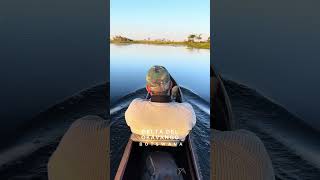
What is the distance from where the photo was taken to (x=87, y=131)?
162 cm

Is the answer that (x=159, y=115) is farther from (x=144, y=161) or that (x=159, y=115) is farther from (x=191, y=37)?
(x=191, y=37)

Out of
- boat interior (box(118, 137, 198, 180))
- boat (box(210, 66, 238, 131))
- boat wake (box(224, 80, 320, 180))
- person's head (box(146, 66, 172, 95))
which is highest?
A: person's head (box(146, 66, 172, 95))

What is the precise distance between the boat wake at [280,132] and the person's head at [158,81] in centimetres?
179

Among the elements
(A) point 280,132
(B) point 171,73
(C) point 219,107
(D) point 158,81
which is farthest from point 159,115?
(A) point 280,132

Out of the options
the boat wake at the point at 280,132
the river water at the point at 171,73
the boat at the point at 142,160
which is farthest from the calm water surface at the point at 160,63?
the boat at the point at 142,160

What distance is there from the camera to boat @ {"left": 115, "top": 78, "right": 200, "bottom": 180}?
1.27 meters

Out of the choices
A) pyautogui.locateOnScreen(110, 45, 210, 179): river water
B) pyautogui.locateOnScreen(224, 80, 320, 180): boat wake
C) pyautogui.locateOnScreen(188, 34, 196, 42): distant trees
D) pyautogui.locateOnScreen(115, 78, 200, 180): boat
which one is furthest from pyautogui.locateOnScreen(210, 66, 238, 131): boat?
pyautogui.locateOnScreen(224, 80, 320, 180): boat wake

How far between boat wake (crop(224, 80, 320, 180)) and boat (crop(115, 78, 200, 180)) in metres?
1.55

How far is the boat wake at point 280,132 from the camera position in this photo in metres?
2.78

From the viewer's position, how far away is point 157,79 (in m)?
1.17

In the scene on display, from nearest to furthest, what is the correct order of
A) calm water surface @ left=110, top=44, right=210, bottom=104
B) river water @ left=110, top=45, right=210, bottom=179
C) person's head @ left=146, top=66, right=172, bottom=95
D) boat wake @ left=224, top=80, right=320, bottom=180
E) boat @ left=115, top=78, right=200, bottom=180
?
1. person's head @ left=146, top=66, right=172, bottom=95
2. boat @ left=115, top=78, right=200, bottom=180
3. river water @ left=110, top=45, right=210, bottom=179
4. calm water surface @ left=110, top=44, right=210, bottom=104
5. boat wake @ left=224, top=80, right=320, bottom=180

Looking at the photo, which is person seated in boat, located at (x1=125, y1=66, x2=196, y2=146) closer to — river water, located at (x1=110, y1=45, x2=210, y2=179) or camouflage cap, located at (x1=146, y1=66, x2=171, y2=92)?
camouflage cap, located at (x1=146, y1=66, x2=171, y2=92)

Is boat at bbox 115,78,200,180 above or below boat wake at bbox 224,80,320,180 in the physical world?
above

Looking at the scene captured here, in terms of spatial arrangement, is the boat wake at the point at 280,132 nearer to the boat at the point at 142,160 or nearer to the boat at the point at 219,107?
the boat at the point at 219,107
